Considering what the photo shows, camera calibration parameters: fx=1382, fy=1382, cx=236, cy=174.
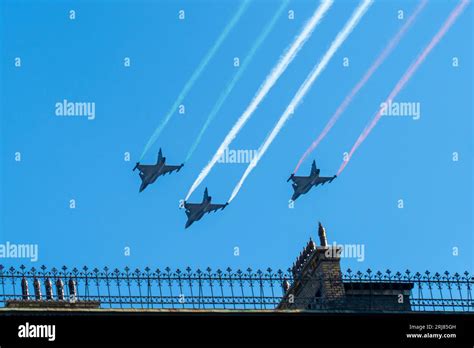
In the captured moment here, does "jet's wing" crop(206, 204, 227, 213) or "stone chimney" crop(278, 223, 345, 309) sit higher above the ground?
"jet's wing" crop(206, 204, 227, 213)

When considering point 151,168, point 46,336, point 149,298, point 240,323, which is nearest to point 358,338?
point 240,323

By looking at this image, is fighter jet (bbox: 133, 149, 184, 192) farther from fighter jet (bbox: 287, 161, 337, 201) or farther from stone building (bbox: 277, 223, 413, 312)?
stone building (bbox: 277, 223, 413, 312)

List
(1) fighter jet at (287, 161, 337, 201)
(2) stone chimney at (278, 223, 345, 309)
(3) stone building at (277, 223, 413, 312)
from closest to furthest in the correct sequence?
(3) stone building at (277, 223, 413, 312) → (2) stone chimney at (278, 223, 345, 309) → (1) fighter jet at (287, 161, 337, 201)

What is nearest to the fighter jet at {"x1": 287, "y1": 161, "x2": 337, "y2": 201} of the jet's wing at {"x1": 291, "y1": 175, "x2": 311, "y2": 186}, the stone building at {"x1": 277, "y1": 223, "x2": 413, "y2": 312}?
the jet's wing at {"x1": 291, "y1": 175, "x2": 311, "y2": 186}

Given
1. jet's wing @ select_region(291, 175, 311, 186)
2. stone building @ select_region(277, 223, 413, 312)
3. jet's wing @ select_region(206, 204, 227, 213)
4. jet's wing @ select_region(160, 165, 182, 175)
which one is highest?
jet's wing @ select_region(160, 165, 182, 175)

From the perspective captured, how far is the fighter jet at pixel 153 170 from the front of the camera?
7362 cm

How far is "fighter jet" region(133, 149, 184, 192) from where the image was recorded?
242 ft

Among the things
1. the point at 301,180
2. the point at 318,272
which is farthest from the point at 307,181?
the point at 318,272

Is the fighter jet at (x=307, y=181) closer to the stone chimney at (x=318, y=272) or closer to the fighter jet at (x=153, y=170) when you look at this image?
the fighter jet at (x=153, y=170)

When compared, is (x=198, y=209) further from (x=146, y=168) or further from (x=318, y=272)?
(x=318, y=272)

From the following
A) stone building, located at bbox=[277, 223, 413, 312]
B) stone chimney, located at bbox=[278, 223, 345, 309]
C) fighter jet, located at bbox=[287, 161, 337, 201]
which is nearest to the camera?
stone building, located at bbox=[277, 223, 413, 312]

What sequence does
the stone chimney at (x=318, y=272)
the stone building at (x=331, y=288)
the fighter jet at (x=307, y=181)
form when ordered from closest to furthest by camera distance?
the stone building at (x=331, y=288)
the stone chimney at (x=318, y=272)
the fighter jet at (x=307, y=181)

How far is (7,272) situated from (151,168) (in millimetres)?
33397

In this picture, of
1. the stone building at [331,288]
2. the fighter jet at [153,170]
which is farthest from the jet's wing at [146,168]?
the stone building at [331,288]
